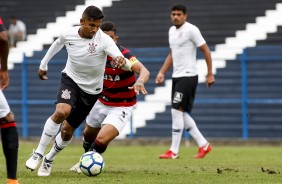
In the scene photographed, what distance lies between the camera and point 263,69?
20203 mm

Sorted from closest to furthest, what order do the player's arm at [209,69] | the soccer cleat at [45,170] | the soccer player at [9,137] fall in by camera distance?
the soccer player at [9,137] → the soccer cleat at [45,170] → the player's arm at [209,69]

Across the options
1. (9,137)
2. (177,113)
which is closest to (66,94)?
(9,137)

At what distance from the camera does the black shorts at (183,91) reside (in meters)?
13.6

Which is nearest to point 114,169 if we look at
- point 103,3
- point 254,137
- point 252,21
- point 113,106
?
point 113,106

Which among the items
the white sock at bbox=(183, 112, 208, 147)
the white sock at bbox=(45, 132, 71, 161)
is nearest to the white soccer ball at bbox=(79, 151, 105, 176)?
the white sock at bbox=(45, 132, 71, 161)

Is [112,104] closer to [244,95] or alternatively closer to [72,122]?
[72,122]

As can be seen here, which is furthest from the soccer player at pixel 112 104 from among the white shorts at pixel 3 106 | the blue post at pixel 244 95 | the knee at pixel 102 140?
the blue post at pixel 244 95

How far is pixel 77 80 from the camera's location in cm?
985

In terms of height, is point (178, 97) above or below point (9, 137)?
below

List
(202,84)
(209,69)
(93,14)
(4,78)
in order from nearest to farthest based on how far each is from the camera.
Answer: (4,78), (93,14), (209,69), (202,84)

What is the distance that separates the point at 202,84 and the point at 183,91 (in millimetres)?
7219

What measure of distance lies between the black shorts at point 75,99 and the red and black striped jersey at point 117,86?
52cm

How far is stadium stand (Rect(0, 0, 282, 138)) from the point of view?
795 inches

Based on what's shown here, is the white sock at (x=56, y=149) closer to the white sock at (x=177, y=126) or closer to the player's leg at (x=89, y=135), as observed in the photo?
the player's leg at (x=89, y=135)
